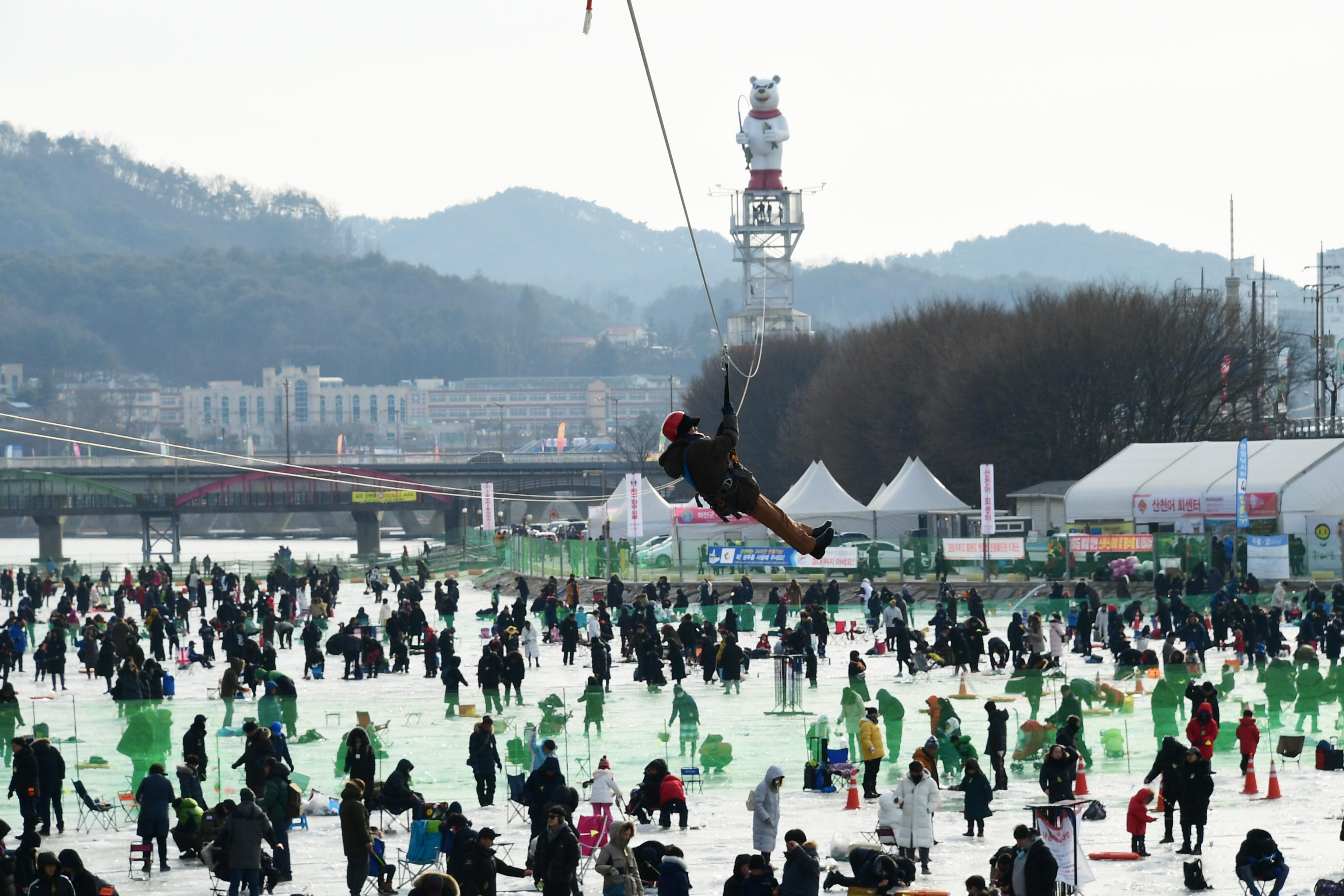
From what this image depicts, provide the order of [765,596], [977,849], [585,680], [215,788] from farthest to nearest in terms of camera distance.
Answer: [765,596] → [585,680] → [215,788] → [977,849]

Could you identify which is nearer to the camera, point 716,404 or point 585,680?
point 585,680

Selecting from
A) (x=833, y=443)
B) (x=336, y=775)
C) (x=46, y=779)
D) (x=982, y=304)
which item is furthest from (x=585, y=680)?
(x=982, y=304)

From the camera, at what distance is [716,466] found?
12727 millimetres

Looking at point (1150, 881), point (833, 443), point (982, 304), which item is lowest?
point (1150, 881)

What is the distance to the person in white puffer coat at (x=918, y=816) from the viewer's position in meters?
16.8

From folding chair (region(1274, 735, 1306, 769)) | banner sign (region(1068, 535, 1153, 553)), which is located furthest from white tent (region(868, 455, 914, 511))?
folding chair (region(1274, 735, 1306, 769))

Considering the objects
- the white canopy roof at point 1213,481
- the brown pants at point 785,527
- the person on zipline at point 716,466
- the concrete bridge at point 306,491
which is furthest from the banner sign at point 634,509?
the person on zipline at point 716,466

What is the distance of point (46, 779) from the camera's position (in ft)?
61.0

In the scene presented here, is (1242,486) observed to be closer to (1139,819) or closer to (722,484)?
(1139,819)

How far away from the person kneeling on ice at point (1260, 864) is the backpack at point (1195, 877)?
29.0 inches

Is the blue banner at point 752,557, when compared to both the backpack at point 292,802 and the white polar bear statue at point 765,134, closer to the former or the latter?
the backpack at point 292,802

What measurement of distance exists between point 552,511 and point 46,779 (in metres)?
106

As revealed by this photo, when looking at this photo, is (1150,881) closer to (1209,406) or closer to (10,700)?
(10,700)

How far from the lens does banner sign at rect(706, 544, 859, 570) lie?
1822 inches
